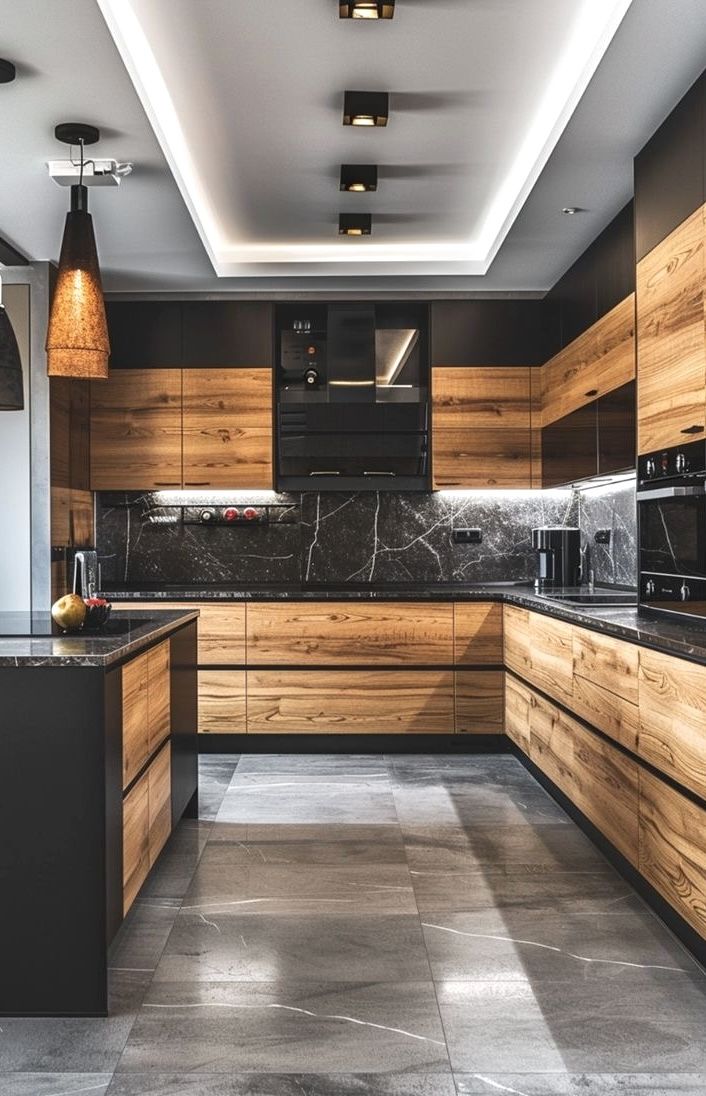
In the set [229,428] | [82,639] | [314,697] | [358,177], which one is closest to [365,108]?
[358,177]

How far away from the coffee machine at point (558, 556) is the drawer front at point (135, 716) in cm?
296

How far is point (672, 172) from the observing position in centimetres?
313

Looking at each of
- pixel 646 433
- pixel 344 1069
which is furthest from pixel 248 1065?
pixel 646 433

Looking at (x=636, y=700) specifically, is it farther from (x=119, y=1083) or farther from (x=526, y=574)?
(x=526, y=574)

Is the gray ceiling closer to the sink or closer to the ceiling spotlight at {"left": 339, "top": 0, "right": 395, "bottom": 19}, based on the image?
the ceiling spotlight at {"left": 339, "top": 0, "right": 395, "bottom": 19}

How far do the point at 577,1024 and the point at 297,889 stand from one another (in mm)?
1077

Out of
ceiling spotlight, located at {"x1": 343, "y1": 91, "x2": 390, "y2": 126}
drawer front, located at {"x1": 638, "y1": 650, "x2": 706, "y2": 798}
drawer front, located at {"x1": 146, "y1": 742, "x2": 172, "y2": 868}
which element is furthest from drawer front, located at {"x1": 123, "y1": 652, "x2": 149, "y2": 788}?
ceiling spotlight, located at {"x1": 343, "y1": 91, "x2": 390, "y2": 126}

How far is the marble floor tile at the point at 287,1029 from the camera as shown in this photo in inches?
77.7

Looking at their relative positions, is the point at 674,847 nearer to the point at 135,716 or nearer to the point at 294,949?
the point at 294,949

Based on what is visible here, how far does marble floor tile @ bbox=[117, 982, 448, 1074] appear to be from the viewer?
197cm

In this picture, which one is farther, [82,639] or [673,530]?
[673,530]

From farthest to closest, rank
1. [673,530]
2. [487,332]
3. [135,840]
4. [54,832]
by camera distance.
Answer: [487,332], [673,530], [135,840], [54,832]

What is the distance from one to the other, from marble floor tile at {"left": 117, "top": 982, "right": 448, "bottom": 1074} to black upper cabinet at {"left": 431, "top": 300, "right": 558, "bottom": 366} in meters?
3.77

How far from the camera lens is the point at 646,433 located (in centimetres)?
344
